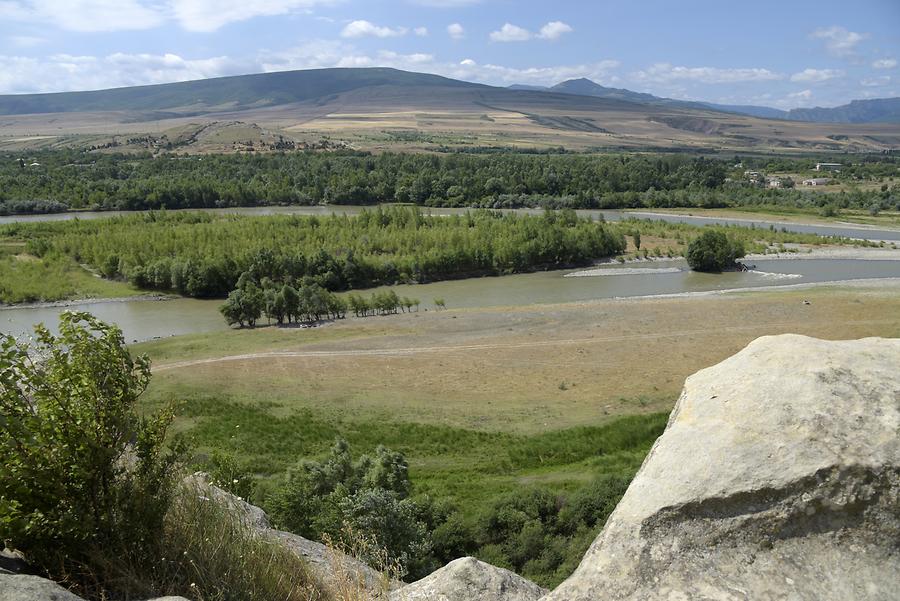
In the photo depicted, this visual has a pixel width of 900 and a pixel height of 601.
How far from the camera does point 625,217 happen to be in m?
100

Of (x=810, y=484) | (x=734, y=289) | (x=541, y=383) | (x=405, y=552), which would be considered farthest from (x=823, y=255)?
(x=810, y=484)

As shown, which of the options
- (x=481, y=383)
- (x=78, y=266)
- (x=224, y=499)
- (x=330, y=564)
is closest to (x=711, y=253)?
(x=481, y=383)

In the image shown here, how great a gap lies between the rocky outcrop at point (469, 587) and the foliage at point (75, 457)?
117 inches

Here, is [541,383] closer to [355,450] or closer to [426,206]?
[355,450]

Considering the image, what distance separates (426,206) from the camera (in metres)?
113

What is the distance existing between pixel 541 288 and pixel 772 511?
56437mm

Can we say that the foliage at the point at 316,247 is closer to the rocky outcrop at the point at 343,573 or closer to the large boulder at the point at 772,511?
the rocky outcrop at the point at 343,573

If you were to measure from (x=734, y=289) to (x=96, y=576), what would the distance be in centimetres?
5925

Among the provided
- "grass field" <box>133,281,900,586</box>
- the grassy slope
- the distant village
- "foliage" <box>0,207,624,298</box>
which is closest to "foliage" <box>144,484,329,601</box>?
"grass field" <box>133,281,900,586</box>

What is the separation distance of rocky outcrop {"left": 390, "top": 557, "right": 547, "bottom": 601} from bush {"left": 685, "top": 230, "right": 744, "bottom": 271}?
63.3 metres

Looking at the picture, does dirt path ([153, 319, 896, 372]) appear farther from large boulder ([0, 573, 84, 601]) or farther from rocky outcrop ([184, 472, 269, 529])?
large boulder ([0, 573, 84, 601])

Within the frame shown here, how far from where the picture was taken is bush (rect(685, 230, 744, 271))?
217 feet

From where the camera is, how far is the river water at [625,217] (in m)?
87.3

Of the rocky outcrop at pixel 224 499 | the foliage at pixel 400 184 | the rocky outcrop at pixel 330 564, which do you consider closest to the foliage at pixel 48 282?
the foliage at pixel 400 184
